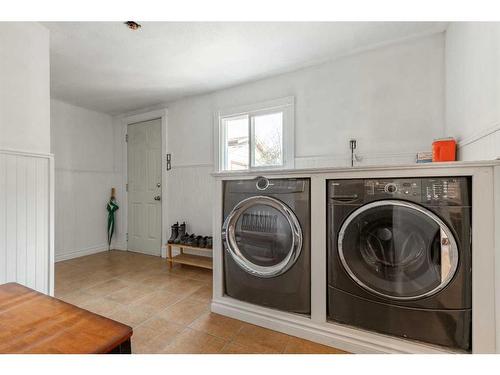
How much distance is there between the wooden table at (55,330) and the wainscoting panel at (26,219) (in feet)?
3.72

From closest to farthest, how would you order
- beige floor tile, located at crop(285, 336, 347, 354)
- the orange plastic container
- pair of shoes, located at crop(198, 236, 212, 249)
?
beige floor tile, located at crop(285, 336, 347, 354) < the orange plastic container < pair of shoes, located at crop(198, 236, 212, 249)

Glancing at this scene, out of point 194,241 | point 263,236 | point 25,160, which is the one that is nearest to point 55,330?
point 263,236

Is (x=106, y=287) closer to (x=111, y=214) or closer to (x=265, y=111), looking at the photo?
(x=111, y=214)

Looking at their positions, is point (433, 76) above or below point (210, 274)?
above

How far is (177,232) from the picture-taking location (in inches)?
123

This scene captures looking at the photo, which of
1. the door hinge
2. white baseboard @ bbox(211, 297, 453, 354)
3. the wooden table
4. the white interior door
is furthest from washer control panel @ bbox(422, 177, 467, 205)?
the white interior door

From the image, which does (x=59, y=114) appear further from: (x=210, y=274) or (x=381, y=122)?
(x=381, y=122)

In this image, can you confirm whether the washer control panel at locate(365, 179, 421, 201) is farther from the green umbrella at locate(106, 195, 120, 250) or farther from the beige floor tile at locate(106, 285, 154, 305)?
the green umbrella at locate(106, 195, 120, 250)

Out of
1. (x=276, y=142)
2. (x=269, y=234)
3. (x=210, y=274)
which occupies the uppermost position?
(x=276, y=142)

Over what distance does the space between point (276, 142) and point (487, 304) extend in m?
2.11

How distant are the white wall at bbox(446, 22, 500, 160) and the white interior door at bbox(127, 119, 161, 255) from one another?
3378 millimetres

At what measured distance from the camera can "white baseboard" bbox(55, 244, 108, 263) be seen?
324 cm

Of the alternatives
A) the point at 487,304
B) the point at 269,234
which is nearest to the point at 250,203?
the point at 269,234

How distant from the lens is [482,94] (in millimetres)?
1313
